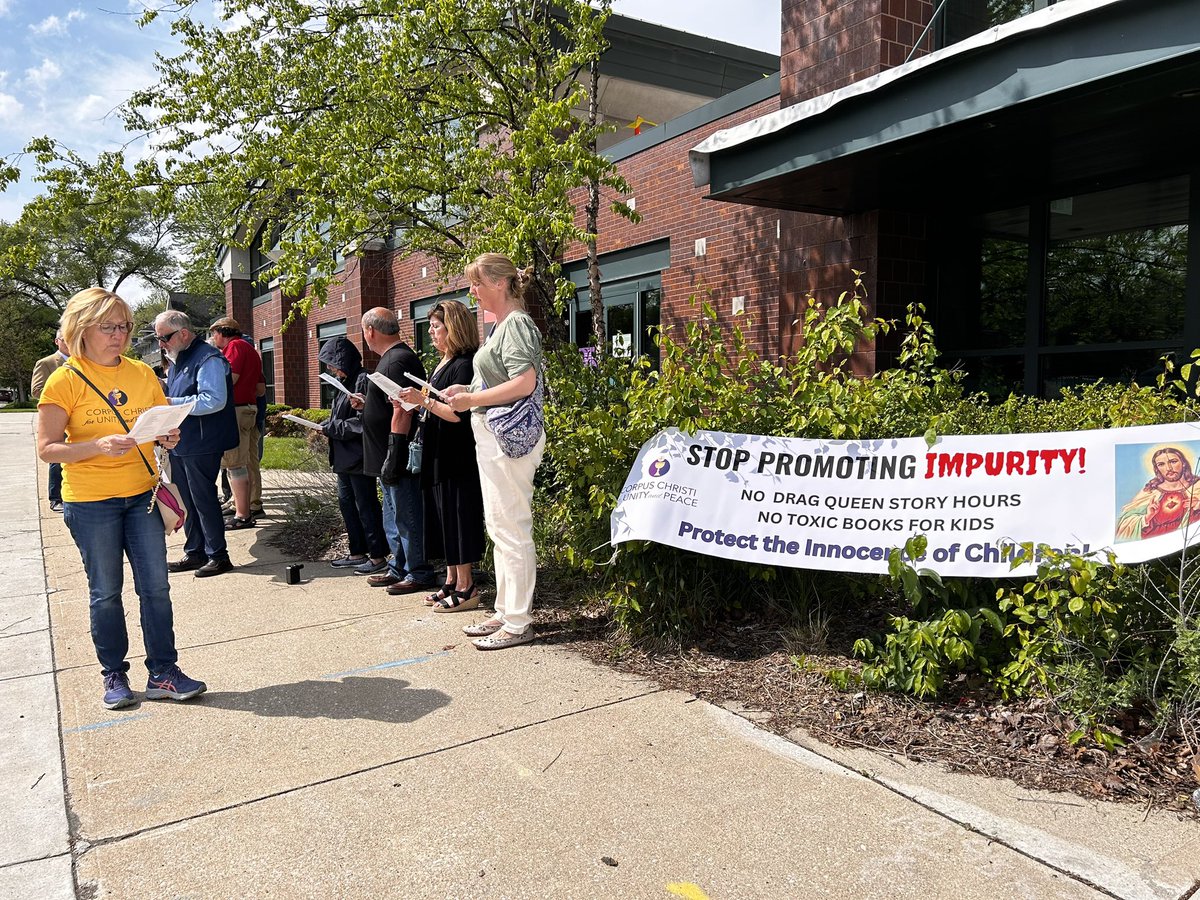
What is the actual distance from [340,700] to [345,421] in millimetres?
2684

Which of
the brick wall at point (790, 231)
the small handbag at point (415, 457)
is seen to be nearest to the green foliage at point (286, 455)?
the brick wall at point (790, 231)

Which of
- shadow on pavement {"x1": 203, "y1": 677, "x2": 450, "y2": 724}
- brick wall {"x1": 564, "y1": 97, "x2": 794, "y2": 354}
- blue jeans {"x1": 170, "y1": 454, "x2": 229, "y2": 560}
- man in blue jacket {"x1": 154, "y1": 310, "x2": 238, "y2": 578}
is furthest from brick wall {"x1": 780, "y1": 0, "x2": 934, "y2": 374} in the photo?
blue jeans {"x1": 170, "y1": 454, "x2": 229, "y2": 560}

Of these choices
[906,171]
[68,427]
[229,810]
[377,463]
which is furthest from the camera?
[906,171]

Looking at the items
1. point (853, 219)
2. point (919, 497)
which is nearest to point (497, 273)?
point (919, 497)

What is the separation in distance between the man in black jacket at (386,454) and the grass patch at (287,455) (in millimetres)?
4557

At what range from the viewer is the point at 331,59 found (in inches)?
319

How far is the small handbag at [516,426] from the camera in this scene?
4344mm

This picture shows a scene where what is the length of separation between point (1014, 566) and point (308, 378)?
939 inches

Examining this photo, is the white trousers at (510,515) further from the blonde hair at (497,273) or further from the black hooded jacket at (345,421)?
the black hooded jacket at (345,421)

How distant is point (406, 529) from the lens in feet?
18.7

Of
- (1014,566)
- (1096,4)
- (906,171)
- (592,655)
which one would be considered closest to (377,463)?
(592,655)

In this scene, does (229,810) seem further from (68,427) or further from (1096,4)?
(1096,4)

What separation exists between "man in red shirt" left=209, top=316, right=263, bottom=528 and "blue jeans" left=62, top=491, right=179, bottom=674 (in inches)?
164

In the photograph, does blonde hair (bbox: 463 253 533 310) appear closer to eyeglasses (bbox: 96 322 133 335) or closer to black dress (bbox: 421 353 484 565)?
black dress (bbox: 421 353 484 565)
